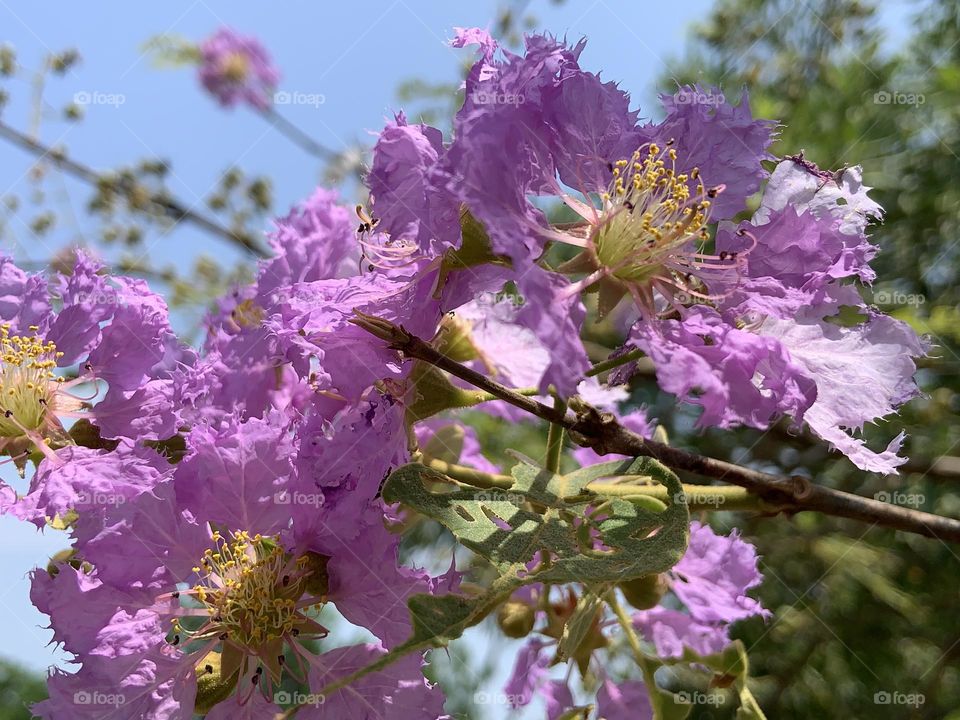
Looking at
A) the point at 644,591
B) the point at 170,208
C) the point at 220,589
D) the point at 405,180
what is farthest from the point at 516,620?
the point at 170,208

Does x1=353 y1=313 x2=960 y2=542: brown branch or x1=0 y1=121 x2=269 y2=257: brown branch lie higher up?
x1=0 y1=121 x2=269 y2=257: brown branch

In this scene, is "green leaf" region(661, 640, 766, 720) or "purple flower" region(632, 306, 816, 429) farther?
"green leaf" region(661, 640, 766, 720)

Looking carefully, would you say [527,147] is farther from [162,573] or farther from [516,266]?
[162,573]

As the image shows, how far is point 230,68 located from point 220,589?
13.9 ft

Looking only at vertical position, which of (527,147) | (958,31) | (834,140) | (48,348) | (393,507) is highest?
(958,31)

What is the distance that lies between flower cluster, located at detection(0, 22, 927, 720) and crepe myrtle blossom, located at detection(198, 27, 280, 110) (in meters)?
3.88

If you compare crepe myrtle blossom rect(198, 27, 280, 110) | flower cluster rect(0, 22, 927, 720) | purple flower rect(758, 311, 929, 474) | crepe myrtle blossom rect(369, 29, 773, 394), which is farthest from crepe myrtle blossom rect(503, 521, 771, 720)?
crepe myrtle blossom rect(198, 27, 280, 110)

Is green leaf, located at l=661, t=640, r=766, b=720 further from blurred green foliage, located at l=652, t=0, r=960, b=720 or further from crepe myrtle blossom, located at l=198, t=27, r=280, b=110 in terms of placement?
crepe myrtle blossom, located at l=198, t=27, r=280, b=110

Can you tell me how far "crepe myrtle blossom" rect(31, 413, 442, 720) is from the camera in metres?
1.01

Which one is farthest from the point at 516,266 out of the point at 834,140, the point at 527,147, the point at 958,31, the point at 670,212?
the point at 958,31

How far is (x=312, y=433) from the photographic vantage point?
40.3 inches

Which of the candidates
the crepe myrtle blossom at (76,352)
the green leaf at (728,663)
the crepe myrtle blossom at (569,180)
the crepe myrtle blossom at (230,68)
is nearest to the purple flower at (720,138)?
the crepe myrtle blossom at (569,180)

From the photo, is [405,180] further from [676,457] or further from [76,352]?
[76,352]

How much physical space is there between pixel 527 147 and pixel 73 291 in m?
0.73
